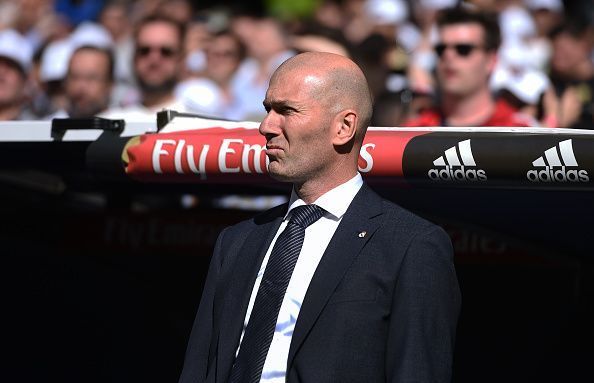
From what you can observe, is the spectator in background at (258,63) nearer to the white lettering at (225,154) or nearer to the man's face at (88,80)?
the man's face at (88,80)

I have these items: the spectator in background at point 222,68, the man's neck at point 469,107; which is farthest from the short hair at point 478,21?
the spectator in background at point 222,68

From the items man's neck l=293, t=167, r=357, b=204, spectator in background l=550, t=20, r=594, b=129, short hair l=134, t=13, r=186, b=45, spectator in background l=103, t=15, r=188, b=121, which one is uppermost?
spectator in background l=550, t=20, r=594, b=129

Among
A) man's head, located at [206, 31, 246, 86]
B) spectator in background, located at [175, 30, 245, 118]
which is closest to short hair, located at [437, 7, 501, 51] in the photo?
spectator in background, located at [175, 30, 245, 118]

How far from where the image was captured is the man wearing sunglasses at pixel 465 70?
19.3 feet

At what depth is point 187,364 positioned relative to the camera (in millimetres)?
3439

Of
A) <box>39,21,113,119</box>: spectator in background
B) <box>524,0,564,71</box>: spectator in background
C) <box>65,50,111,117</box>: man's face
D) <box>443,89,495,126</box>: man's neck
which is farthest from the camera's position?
<box>524,0,564,71</box>: spectator in background

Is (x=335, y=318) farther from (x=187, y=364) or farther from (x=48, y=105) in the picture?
(x=48, y=105)

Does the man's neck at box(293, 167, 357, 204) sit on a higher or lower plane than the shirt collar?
higher

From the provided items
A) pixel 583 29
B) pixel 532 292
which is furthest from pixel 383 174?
Answer: pixel 583 29

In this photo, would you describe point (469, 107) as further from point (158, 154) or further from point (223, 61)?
point (223, 61)

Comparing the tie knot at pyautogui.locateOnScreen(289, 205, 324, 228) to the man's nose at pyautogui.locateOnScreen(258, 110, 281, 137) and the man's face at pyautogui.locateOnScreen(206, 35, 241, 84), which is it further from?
the man's face at pyautogui.locateOnScreen(206, 35, 241, 84)

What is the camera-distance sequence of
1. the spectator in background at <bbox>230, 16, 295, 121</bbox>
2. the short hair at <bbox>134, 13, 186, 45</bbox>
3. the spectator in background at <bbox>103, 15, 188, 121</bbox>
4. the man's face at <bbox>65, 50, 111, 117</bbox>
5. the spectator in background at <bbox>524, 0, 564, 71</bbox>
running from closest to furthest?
the spectator in background at <bbox>103, 15, 188, 121</bbox>
the short hair at <bbox>134, 13, 186, 45</bbox>
the man's face at <bbox>65, 50, 111, 117</bbox>
the spectator in background at <bbox>230, 16, 295, 121</bbox>
the spectator in background at <bbox>524, 0, 564, 71</bbox>

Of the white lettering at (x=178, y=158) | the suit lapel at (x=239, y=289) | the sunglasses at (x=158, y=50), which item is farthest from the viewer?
the sunglasses at (x=158, y=50)

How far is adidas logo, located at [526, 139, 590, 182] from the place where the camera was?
10.8 feet
